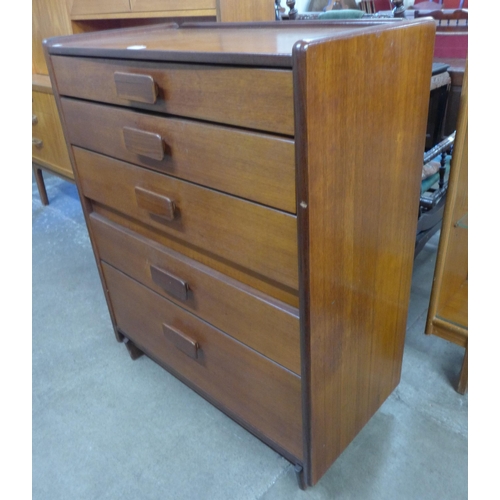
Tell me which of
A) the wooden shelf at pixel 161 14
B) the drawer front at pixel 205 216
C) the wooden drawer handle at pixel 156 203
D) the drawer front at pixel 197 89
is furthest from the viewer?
the wooden shelf at pixel 161 14

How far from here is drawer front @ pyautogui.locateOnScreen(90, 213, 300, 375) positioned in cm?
79

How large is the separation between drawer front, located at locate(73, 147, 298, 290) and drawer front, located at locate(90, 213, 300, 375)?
6cm

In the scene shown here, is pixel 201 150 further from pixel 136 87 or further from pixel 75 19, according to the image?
pixel 75 19

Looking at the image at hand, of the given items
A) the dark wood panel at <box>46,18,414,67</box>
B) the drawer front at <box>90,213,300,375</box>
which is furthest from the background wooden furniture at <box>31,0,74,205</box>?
the drawer front at <box>90,213,300,375</box>

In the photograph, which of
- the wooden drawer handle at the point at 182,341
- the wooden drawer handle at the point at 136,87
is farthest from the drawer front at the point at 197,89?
the wooden drawer handle at the point at 182,341

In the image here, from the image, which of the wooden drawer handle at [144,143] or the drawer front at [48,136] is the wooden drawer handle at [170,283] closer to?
the wooden drawer handle at [144,143]

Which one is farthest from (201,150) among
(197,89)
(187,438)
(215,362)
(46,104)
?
(46,104)

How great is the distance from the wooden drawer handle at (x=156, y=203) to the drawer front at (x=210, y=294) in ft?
0.34

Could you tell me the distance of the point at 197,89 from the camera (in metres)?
0.69

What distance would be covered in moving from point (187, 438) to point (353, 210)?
71 centimetres

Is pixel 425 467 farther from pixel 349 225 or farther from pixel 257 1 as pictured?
pixel 257 1

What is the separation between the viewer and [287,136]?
0.60m

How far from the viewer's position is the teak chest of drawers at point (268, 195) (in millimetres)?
622

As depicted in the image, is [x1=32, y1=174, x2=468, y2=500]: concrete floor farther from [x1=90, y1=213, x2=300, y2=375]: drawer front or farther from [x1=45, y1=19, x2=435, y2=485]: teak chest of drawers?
[x1=90, y1=213, x2=300, y2=375]: drawer front
